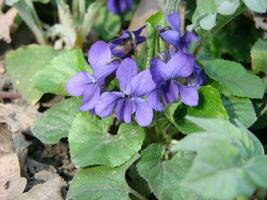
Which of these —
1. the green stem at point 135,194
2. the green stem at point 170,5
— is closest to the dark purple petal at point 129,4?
the green stem at point 170,5

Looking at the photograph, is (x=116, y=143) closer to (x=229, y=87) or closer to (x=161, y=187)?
(x=161, y=187)

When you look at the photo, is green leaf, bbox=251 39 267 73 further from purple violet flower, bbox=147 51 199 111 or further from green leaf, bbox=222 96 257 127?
purple violet flower, bbox=147 51 199 111

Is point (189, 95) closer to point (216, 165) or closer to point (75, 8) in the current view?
point (216, 165)

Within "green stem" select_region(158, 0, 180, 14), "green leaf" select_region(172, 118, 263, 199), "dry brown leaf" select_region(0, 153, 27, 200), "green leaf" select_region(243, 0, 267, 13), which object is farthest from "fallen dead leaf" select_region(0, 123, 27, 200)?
"green leaf" select_region(243, 0, 267, 13)

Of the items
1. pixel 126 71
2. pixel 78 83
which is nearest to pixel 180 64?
pixel 126 71

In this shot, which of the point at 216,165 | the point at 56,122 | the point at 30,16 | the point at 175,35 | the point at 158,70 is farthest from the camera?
the point at 30,16
